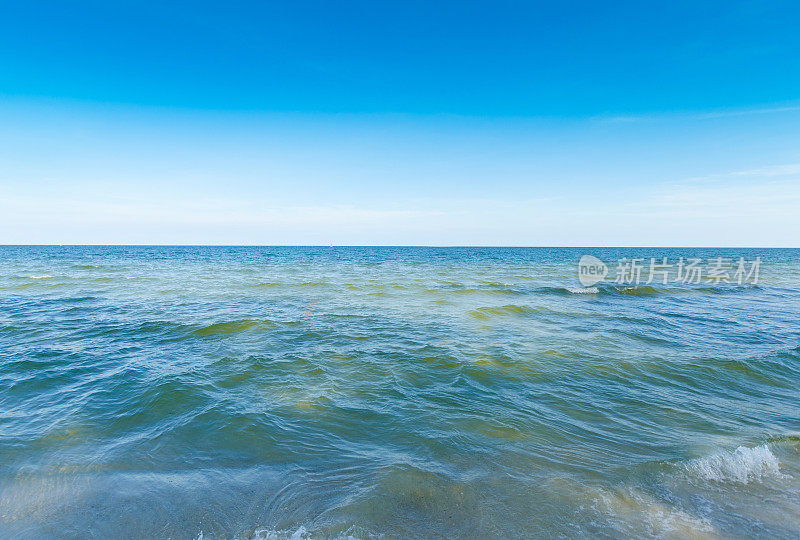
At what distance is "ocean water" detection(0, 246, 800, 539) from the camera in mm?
4422

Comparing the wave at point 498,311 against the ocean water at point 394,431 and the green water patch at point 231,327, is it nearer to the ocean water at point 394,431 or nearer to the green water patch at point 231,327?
the ocean water at point 394,431

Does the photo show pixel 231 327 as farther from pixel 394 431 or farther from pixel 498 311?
pixel 498 311

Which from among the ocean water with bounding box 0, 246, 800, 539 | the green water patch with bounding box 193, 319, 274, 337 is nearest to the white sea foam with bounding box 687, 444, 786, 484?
the ocean water with bounding box 0, 246, 800, 539

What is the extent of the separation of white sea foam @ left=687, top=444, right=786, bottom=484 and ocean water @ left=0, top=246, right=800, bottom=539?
28mm

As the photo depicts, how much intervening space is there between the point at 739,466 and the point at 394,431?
5.10 metres

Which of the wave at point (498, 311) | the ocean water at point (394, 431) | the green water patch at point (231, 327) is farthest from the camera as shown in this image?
the wave at point (498, 311)

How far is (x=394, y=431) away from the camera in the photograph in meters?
6.54

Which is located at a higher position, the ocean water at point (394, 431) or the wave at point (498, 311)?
the ocean water at point (394, 431)

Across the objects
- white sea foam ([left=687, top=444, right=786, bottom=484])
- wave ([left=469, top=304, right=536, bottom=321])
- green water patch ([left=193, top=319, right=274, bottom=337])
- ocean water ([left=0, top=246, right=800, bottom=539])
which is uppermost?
white sea foam ([left=687, top=444, right=786, bottom=484])

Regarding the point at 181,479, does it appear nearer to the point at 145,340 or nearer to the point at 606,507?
the point at 606,507

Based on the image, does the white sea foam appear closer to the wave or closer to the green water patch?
the wave

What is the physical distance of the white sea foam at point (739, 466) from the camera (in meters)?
5.12

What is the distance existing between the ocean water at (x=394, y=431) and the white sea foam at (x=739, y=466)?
3 centimetres

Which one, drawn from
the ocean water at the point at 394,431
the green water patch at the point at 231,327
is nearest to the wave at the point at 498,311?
the ocean water at the point at 394,431
